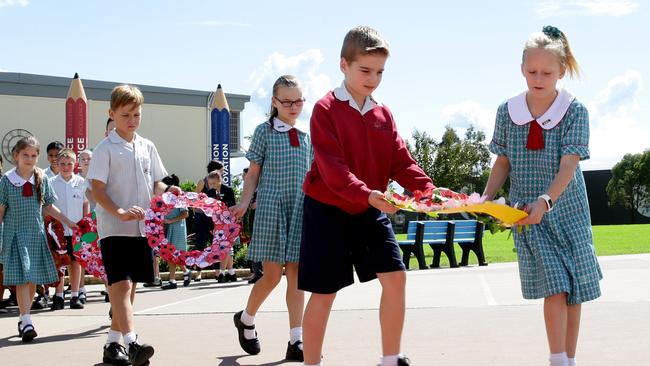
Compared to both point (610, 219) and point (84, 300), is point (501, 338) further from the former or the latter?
point (610, 219)

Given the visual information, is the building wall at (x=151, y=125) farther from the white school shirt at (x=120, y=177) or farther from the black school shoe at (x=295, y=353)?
the black school shoe at (x=295, y=353)

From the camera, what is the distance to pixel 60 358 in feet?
22.3

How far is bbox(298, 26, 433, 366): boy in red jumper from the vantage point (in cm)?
497

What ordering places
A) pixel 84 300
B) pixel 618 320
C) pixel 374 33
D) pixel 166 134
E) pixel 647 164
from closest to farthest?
1. pixel 374 33
2. pixel 618 320
3. pixel 84 300
4. pixel 166 134
5. pixel 647 164

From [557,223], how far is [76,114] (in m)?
19.3

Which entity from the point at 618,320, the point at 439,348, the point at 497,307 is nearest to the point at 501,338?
the point at 439,348

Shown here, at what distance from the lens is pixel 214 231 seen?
298 inches

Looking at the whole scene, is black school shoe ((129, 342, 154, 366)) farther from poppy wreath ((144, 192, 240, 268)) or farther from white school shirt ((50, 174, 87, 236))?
white school shirt ((50, 174, 87, 236))

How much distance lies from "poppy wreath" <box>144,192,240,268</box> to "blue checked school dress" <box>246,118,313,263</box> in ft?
2.13

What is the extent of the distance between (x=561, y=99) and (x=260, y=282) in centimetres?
275

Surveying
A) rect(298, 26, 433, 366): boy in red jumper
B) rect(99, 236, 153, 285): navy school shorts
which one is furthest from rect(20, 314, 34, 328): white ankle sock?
rect(298, 26, 433, 366): boy in red jumper

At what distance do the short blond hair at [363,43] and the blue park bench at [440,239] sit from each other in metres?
13.1

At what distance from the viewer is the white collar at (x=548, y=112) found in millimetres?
4988

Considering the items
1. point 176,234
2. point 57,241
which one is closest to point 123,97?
point 57,241
